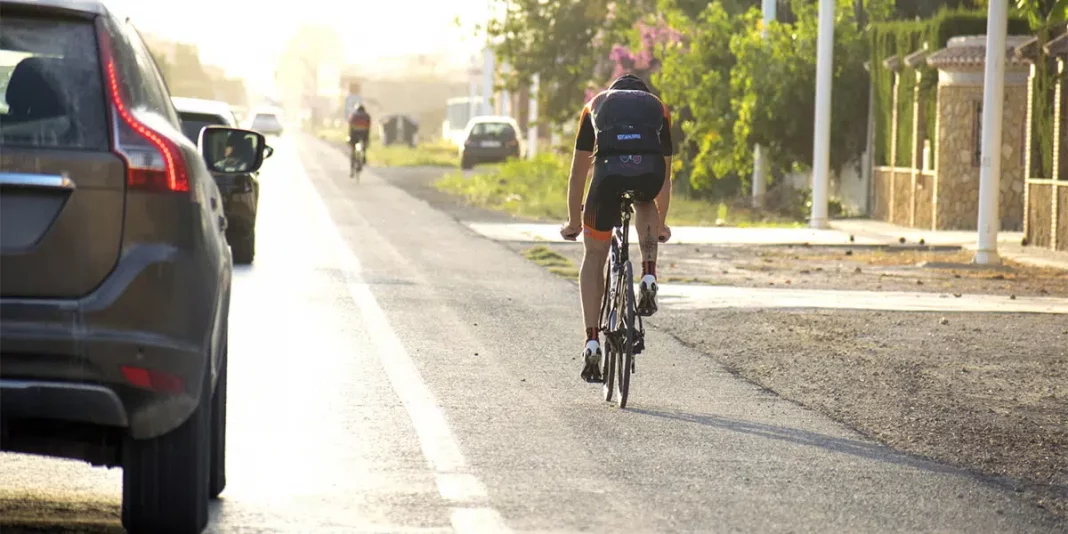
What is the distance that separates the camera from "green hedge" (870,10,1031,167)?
28.7 meters

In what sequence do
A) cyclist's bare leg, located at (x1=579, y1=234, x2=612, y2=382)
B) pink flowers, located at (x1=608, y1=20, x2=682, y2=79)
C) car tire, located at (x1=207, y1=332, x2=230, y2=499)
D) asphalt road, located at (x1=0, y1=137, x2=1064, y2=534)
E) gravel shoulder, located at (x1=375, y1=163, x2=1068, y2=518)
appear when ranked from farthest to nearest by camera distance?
1. pink flowers, located at (x1=608, y1=20, x2=682, y2=79)
2. cyclist's bare leg, located at (x1=579, y1=234, x2=612, y2=382)
3. gravel shoulder, located at (x1=375, y1=163, x2=1068, y2=518)
4. asphalt road, located at (x1=0, y1=137, x2=1064, y2=534)
5. car tire, located at (x1=207, y1=332, x2=230, y2=499)

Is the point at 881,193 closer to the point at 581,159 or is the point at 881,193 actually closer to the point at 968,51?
the point at 968,51

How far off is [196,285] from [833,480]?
2998 mm

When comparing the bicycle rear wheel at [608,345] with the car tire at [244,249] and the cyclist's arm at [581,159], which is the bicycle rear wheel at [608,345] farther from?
the car tire at [244,249]

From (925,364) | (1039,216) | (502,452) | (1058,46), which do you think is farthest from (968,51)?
(502,452)

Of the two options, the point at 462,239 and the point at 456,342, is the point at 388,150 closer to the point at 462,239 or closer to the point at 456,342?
the point at 462,239

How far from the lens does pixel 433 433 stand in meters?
8.67

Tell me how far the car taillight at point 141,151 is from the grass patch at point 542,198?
24025mm

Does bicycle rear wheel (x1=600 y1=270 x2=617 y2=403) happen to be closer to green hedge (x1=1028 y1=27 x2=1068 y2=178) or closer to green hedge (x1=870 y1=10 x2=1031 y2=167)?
green hedge (x1=1028 y1=27 x2=1068 y2=178)

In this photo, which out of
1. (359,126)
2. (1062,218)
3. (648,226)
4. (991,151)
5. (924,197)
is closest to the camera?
(648,226)

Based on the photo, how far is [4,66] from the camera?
6.86 metres

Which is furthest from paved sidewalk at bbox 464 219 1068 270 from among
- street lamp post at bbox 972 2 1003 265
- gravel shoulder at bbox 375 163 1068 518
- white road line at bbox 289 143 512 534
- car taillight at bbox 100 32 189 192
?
car taillight at bbox 100 32 189 192

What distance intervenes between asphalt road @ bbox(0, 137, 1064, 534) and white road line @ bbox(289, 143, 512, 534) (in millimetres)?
16

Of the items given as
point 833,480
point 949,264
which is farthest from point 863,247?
point 833,480
